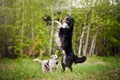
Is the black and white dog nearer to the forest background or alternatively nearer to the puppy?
the puppy

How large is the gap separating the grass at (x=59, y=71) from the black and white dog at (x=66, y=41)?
3.4 inches

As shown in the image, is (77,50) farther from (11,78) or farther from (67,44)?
(11,78)

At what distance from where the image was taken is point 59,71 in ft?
9.89

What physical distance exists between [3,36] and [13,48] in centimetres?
18

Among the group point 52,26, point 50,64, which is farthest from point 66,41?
point 52,26

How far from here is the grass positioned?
288 cm

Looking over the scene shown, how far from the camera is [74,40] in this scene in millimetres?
3533

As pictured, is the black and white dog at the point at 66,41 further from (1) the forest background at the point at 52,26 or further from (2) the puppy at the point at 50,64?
(1) the forest background at the point at 52,26

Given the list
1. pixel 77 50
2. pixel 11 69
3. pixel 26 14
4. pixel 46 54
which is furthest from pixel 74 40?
pixel 11 69

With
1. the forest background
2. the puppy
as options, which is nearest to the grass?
the puppy

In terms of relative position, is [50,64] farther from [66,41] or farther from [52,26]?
[52,26]

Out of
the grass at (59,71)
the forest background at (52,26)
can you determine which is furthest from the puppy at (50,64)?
the forest background at (52,26)

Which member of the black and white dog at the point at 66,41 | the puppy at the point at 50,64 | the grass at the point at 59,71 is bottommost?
the grass at the point at 59,71

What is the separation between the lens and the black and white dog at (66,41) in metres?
2.97
